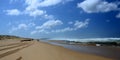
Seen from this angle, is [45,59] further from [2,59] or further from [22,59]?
[2,59]

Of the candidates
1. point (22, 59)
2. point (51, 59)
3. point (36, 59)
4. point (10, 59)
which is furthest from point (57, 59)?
point (10, 59)

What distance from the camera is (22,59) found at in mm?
10219

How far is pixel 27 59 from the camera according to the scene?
10.2 meters

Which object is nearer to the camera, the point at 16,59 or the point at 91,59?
the point at 16,59

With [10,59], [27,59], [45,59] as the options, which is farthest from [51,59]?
[10,59]

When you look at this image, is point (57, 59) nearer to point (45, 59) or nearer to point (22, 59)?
point (45, 59)

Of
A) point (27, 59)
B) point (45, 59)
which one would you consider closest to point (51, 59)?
point (45, 59)

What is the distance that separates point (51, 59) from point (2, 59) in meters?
2.91

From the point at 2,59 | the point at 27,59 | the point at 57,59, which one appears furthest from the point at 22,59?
the point at 57,59

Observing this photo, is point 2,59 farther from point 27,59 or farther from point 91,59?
point 91,59

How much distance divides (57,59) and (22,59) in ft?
6.99

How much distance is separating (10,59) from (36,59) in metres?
1.52

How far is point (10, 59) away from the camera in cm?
1008

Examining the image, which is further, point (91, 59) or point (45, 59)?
point (91, 59)
